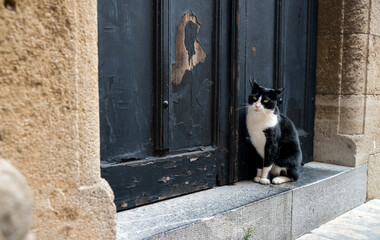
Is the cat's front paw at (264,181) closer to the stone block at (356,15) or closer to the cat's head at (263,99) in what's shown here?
the cat's head at (263,99)

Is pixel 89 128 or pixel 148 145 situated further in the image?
pixel 148 145

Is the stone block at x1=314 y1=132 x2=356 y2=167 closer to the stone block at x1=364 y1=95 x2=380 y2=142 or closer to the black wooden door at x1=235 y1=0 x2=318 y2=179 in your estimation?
the black wooden door at x1=235 y1=0 x2=318 y2=179

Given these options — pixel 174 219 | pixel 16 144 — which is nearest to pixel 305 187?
pixel 174 219

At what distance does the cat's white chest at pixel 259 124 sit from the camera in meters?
2.71

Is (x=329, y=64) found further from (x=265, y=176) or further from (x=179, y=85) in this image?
(x=179, y=85)

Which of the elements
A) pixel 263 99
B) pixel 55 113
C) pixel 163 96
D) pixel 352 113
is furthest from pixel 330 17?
pixel 55 113

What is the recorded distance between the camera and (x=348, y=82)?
3566 millimetres

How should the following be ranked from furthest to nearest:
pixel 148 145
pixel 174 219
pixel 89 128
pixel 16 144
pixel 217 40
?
1. pixel 217 40
2. pixel 148 145
3. pixel 174 219
4. pixel 89 128
5. pixel 16 144

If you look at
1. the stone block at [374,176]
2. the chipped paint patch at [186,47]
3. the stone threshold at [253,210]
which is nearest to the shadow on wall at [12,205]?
the stone threshold at [253,210]

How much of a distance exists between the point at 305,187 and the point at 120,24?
1847 mm

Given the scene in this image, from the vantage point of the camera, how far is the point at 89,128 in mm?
1375

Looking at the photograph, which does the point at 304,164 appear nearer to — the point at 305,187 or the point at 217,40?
the point at 305,187

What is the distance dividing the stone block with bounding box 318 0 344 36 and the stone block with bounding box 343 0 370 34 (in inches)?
2.2

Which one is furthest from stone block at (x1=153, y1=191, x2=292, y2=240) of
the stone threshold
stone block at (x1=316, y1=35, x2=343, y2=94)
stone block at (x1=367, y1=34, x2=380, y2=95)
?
stone block at (x1=367, y1=34, x2=380, y2=95)
